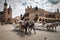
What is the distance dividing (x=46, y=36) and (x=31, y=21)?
1.74 feet

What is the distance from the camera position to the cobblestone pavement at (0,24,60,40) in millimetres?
2922

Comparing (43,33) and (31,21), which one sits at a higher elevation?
(31,21)

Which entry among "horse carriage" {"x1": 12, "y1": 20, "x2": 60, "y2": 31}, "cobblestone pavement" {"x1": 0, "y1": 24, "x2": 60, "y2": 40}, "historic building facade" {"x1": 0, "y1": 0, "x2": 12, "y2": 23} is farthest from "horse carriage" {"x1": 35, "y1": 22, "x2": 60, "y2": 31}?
"historic building facade" {"x1": 0, "y1": 0, "x2": 12, "y2": 23}

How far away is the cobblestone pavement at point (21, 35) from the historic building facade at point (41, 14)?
1.02ft

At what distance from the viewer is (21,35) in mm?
2932

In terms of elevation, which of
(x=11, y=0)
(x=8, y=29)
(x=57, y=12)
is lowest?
(x=8, y=29)

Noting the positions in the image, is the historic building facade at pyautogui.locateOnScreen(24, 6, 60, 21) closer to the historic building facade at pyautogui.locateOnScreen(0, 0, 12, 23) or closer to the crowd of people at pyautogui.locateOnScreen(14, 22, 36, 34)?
the crowd of people at pyautogui.locateOnScreen(14, 22, 36, 34)

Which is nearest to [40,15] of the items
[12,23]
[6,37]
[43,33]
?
[43,33]

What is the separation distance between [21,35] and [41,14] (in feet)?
2.41

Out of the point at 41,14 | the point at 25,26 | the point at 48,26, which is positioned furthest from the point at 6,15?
the point at 48,26

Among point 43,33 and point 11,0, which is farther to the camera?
point 11,0

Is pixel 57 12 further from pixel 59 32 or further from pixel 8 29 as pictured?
pixel 8 29

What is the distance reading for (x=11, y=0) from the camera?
3178mm

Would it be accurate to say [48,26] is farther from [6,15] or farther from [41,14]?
[6,15]
